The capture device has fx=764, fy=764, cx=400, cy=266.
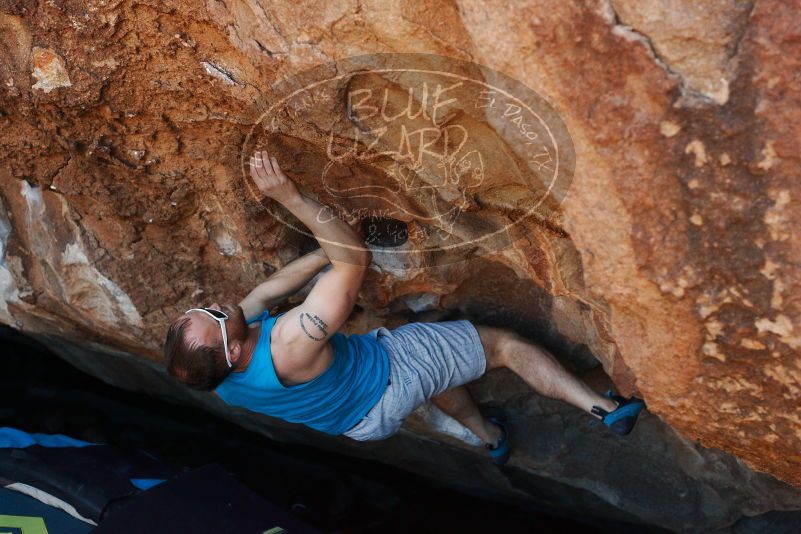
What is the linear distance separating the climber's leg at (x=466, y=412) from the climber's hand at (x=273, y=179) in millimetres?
823

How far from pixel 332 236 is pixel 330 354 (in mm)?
295

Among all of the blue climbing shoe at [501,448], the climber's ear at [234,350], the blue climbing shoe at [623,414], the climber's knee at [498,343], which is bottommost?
the blue climbing shoe at [501,448]

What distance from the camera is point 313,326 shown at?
1.61 m

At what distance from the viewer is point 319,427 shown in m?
1.94

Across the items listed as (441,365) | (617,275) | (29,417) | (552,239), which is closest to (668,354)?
(617,275)

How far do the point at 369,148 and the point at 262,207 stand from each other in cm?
42

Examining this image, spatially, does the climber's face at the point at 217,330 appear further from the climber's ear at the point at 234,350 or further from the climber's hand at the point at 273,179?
the climber's hand at the point at 273,179

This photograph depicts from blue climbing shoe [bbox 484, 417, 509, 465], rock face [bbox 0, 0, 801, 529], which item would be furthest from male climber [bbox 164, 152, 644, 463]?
blue climbing shoe [bbox 484, 417, 509, 465]

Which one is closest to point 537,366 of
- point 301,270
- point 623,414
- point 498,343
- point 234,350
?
point 498,343

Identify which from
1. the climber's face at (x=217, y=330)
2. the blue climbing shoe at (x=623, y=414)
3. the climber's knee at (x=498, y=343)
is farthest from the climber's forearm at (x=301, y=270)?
the blue climbing shoe at (x=623, y=414)

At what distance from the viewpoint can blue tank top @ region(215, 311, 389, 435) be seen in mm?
1721

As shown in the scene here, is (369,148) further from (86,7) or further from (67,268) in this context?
(67,268)

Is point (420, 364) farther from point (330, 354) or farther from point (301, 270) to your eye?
point (301, 270)

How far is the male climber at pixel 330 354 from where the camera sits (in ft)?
5.28
